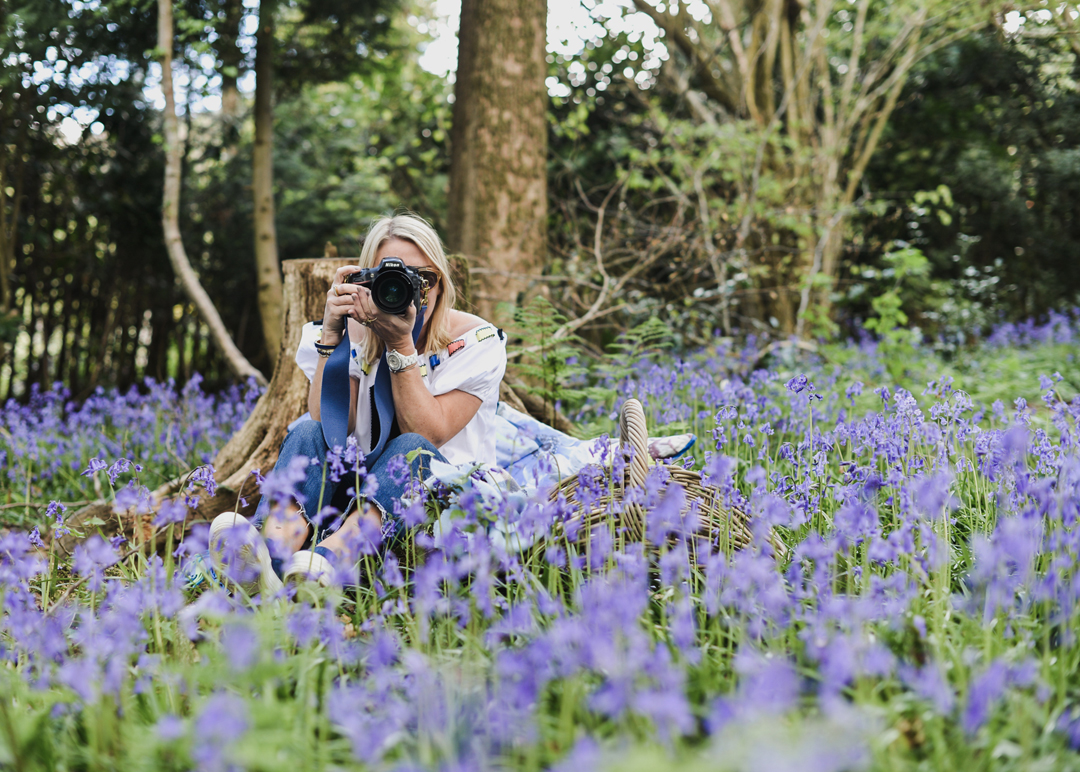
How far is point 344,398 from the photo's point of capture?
2436 millimetres

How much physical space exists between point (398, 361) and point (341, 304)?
269 millimetres

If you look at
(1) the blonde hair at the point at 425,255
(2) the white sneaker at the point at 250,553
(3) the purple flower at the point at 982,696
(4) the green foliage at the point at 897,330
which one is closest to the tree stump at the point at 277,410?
(1) the blonde hair at the point at 425,255

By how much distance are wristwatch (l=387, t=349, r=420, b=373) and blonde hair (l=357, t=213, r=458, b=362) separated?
0.24 m

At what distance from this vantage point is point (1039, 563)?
1868 millimetres

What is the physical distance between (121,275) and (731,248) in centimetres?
595

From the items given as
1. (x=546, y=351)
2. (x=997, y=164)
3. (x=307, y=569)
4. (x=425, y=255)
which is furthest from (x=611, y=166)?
(x=307, y=569)

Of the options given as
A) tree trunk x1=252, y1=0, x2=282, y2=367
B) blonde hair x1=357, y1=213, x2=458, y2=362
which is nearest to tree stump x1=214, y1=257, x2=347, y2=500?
blonde hair x1=357, y1=213, x2=458, y2=362

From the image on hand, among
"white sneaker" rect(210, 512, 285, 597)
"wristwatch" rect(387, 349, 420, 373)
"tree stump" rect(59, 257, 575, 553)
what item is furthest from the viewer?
"tree stump" rect(59, 257, 575, 553)

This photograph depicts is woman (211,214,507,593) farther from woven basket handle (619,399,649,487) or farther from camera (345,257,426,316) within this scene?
woven basket handle (619,399,649,487)

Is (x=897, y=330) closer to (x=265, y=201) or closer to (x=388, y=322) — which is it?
(x=388, y=322)

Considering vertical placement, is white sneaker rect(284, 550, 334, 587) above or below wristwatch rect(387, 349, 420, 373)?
below

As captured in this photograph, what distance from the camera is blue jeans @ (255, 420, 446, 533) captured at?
2207mm

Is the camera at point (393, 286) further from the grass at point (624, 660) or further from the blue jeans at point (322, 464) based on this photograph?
the grass at point (624, 660)

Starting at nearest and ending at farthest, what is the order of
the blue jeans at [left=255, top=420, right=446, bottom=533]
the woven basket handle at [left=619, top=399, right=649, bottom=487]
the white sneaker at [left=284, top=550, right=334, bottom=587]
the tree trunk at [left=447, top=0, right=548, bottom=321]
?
A: the white sneaker at [left=284, top=550, right=334, bottom=587], the woven basket handle at [left=619, top=399, right=649, bottom=487], the blue jeans at [left=255, top=420, right=446, bottom=533], the tree trunk at [left=447, top=0, right=548, bottom=321]
